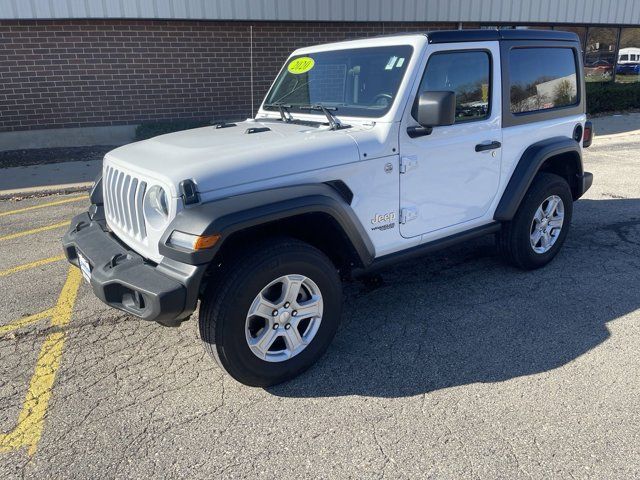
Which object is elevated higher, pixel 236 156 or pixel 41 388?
pixel 236 156

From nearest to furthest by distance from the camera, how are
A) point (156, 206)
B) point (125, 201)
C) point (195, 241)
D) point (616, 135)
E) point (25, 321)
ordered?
point (195, 241), point (156, 206), point (125, 201), point (25, 321), point (616, 135)

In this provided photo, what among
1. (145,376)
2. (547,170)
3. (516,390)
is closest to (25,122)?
(145,376)

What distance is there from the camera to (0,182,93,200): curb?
7.73m

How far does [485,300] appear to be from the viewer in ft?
13.5

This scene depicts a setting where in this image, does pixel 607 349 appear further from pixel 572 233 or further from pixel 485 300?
pixel 572 233

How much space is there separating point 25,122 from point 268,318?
9.50 meters

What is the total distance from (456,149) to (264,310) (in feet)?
5.96

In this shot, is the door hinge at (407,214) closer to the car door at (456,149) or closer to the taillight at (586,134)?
the car door at (456,149)

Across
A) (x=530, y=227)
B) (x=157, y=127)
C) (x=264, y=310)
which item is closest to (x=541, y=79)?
(x=530, y=227)

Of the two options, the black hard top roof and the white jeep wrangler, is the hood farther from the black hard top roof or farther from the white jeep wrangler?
the black hard top roof

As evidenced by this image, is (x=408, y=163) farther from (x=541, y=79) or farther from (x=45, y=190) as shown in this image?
(x=45, y=190)

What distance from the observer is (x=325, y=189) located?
3.04m

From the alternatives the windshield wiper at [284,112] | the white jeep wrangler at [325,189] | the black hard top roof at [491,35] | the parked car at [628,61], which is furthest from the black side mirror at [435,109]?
the parked car at [628,61]

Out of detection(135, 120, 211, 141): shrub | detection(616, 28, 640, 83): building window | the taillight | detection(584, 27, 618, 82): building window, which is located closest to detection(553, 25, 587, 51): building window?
detection(584, 27, 618, 82): building window
